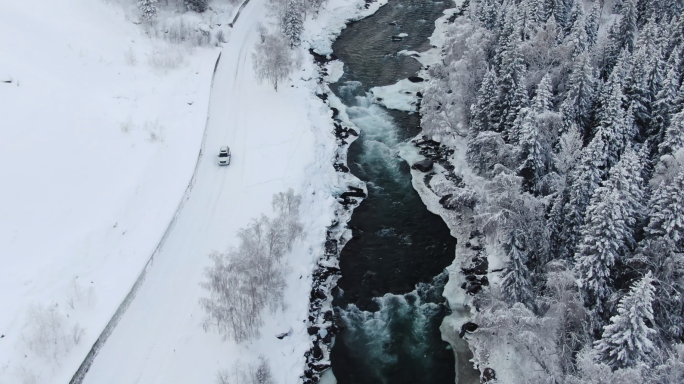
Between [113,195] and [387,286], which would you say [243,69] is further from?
[387,286]

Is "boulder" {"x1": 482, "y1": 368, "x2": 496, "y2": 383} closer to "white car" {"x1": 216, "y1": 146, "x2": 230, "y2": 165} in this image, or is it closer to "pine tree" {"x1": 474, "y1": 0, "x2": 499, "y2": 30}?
"white car" {"x1": 216, "y1": 146, "x2": 230, "y2": 165}

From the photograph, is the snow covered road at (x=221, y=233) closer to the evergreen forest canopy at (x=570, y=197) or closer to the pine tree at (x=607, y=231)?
the evergreen forest canopy at (x=570, y=197)

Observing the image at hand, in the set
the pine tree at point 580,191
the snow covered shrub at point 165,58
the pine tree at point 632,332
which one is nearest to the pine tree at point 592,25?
the pine tree at point 580,191

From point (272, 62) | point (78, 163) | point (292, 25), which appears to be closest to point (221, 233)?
point (78, 163)

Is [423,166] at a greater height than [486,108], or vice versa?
[486,108]

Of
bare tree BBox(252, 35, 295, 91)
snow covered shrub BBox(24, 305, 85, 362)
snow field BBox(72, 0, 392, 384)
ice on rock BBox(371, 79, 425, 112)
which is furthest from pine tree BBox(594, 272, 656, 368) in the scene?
bare tree BBox(252, 35, 295, 91)

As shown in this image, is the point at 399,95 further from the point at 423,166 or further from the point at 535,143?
the point at 535,143

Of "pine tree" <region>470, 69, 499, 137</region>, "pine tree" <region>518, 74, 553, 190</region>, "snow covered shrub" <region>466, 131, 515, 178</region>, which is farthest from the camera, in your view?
"pine tree" <region>470, 69, 499, 137</region>
